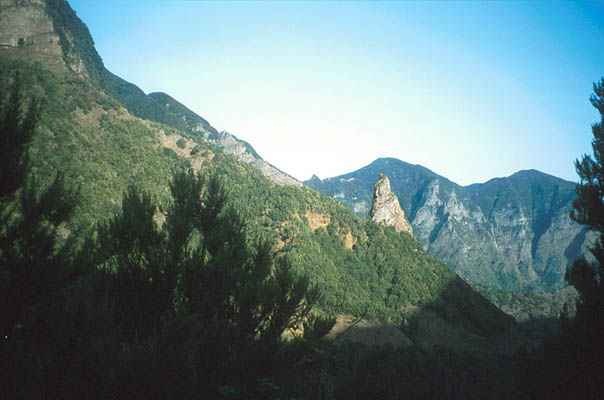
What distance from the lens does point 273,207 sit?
6338cm

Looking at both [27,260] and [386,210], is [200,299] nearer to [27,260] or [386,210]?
[27,260]

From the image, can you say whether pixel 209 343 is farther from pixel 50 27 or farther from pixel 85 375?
pixel 50 27

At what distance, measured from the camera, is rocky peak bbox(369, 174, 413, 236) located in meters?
78.7

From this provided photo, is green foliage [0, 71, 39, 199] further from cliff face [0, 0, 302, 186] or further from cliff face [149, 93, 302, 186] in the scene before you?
cliff face [149, 93, 302, 186]

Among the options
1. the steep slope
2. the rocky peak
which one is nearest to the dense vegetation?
the steep slope

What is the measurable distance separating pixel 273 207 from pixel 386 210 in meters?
35.8

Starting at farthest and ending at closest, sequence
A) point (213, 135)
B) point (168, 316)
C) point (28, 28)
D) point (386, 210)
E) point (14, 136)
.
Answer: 1. point (213, 135)
2. point (386, 210)
3. point (28, 28)
4. point (168, 316)
5. point (14, 136)

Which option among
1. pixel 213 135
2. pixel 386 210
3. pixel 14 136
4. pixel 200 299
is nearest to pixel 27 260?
pixel 14 136

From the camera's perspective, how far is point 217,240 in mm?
11336

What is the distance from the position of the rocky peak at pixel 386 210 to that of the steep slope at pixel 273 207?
5.98 meters

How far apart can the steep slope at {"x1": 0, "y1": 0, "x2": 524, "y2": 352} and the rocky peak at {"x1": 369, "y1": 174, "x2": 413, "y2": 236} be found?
19.6 ft

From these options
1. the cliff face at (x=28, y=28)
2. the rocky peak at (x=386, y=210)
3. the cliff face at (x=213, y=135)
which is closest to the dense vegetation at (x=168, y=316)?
the rocky peak at (x=386, y=210)

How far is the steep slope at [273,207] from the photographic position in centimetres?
4322

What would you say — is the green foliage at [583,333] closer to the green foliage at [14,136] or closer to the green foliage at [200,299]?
the green foliage at [200,299]
